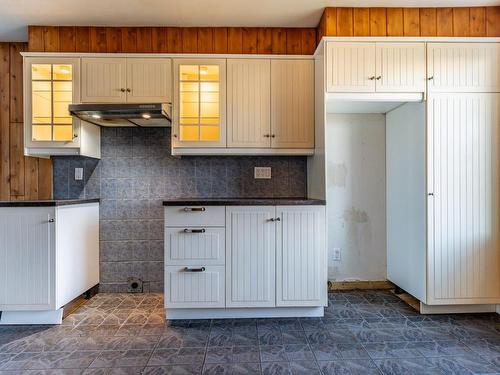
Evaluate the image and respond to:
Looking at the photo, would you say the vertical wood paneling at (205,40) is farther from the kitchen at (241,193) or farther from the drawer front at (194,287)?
the drawer front at (194,287)

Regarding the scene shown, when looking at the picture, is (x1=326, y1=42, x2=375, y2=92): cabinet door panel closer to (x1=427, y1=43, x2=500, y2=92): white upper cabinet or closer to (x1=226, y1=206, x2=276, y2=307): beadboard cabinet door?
(x1=427, y1=43, x2=500, y2=92): white upper cabinet

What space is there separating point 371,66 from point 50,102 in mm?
2517

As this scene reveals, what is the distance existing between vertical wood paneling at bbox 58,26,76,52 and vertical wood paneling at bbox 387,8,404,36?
258cm

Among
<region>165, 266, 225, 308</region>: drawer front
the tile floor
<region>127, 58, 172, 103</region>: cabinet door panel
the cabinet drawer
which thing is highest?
<region>127, 58, 172, 103</region>: cabinet door panel

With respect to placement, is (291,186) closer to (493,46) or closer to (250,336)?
(250,336)

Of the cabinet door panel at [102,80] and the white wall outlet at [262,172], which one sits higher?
the cabinet door panel at [102,80]

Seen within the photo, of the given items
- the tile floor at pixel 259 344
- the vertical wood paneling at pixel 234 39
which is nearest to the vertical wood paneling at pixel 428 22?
the vertical wood paneling at pixel 234 39

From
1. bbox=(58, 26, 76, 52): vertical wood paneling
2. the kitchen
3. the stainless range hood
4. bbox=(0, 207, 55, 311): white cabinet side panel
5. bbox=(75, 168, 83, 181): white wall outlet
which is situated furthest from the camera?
bbox=(75, 168, 83, 181): white wall outlet

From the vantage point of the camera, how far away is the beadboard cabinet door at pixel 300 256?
6.88 feet

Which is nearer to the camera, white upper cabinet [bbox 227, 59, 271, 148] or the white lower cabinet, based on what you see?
the white lower cabinet

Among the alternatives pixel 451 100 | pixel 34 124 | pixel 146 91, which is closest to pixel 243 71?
pixel 146 91

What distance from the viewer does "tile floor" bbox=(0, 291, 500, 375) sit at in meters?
1.58

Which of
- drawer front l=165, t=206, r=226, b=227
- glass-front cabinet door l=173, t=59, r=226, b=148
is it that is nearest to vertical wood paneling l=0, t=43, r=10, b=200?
glass-front cabinet door l=173, t=59, r=226, b=148

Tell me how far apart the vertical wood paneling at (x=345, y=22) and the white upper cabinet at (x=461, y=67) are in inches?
23.3
